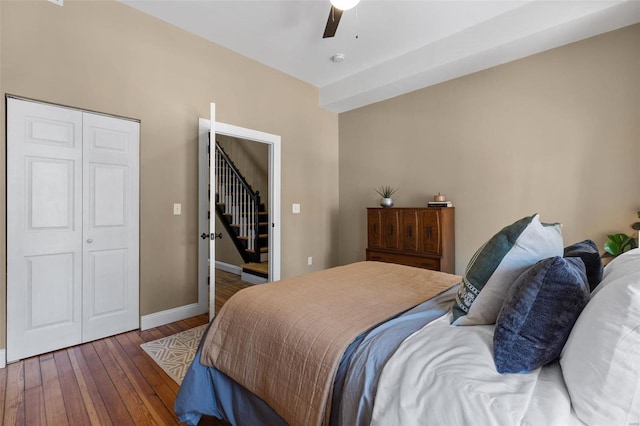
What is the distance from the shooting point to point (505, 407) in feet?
2.38

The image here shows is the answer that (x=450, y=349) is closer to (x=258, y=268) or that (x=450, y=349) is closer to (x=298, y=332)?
(x=298, y=332)

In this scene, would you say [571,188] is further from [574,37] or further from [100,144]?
[100,144]

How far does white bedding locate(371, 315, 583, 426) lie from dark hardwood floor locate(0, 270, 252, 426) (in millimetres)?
1247

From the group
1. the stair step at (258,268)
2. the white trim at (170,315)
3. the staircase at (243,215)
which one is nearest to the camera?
the white trim at (170,315)

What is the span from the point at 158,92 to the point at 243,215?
8.76ft

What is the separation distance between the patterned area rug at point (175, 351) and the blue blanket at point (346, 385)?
0.64m

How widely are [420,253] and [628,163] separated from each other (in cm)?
186

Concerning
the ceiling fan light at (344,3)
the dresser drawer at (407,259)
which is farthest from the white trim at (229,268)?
the ceiling fan light at (344,3)

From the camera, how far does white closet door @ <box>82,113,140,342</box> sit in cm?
249

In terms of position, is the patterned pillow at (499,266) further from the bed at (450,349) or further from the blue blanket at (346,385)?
the blue blanket at (346,385)

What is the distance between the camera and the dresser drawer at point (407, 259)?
319cm

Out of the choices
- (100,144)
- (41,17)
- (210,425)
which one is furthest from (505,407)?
(41,17)

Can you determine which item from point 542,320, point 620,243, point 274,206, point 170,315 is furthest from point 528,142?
Answer: point 170,315

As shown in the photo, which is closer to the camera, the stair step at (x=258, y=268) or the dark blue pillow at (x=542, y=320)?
the dark blue pillow at (x=542, y=320)
